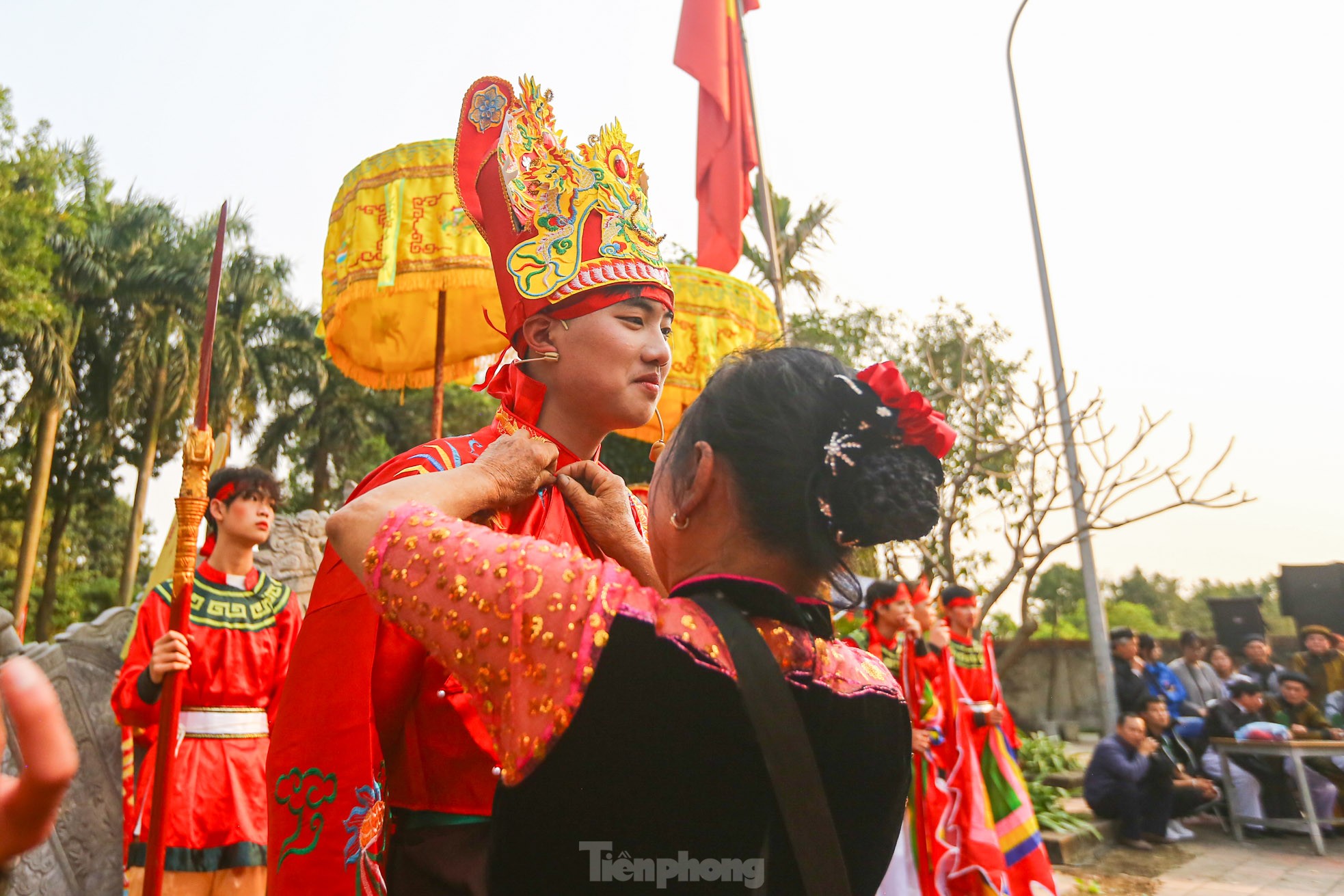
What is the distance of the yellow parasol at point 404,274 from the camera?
4742 millimetres

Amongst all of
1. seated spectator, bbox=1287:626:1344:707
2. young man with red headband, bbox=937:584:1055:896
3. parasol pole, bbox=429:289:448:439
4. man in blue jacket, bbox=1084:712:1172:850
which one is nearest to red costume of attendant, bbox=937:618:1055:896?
young man with red headband, bbox=937:584:1055:896

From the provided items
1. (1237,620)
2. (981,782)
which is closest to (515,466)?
(981,782)

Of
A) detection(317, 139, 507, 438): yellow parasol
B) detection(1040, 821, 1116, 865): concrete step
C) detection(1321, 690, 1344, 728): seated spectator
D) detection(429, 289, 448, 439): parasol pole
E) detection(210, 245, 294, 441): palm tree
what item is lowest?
detection(1040, 821, 1116, 865): concrete step

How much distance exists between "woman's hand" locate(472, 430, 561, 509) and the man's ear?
0.39 meters

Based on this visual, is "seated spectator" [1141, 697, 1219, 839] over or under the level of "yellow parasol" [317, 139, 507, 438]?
under

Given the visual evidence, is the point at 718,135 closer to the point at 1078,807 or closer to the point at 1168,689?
the point at 1078,807

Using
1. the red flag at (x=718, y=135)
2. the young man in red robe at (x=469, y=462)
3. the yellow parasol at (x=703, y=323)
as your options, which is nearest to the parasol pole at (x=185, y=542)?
the young man in red robe at (x=469, y=462)

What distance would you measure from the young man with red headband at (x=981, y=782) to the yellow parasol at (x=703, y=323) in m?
2.73

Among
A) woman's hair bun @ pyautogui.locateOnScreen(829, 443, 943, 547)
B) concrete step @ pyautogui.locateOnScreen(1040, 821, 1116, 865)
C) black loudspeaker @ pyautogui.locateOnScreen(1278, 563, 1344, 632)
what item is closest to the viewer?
woman's hair bun @ pyautogui.locateOnScreen(829, 443, 943, 547)

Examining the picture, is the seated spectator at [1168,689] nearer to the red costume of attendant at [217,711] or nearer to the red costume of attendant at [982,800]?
the red costume of attendant at [982,800]

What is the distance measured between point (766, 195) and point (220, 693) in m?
6.22

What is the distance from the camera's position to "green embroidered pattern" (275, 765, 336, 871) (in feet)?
5.17

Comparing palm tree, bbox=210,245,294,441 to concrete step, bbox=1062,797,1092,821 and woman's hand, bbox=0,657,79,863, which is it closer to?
concrete step, bbox=1062,797,1092,821

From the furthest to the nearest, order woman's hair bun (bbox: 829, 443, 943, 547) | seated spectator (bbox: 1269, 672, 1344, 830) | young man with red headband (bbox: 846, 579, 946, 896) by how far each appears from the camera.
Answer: seated spectator (bbox: 1269, 672, 1344, 830), young man with red headband (bbox: 846, 579, 946, 896), woman's hair bun (bbox: 829, 443, 943, 547)
